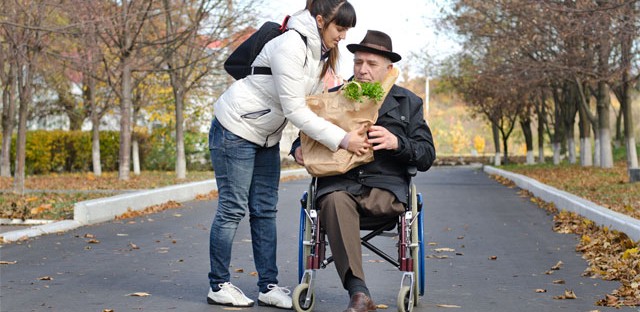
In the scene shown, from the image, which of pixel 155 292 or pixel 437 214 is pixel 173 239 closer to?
pixel 155 292

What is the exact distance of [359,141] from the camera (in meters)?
6.29

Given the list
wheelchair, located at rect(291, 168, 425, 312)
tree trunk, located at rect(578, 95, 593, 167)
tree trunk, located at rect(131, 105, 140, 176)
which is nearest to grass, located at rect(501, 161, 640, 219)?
wheelchair, located at rect(291, 168, 425, 312)

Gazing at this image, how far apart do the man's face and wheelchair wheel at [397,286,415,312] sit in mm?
1270

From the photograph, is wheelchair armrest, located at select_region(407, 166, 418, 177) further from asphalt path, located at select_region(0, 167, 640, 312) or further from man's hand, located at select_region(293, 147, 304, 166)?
asphalt path, located at select_region(0, 167, 640, 312)

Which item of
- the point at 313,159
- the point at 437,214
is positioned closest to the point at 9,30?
the point at 437,214

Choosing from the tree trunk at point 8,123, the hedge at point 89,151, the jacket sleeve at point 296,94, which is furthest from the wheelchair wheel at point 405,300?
Answer: the hedge at point 89,151

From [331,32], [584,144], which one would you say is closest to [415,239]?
[331,32]

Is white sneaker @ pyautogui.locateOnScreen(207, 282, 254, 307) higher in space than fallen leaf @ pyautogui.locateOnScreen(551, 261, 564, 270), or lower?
higher

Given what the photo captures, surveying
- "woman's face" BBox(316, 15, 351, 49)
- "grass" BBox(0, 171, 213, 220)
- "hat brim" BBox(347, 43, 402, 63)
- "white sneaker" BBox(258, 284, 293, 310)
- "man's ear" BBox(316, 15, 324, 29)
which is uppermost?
"man's ear" BBox(316, 15, 324, 29)

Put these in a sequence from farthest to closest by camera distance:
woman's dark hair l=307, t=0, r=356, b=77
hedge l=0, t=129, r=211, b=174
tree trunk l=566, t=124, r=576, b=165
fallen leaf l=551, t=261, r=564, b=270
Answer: tree trunk l=566, t=124, r=576, b=165 < hedge l=0, t=129, r=211, b=174 < fallen leaf l=551, t=261, r=564, b=270 < woman's dark hair l=307, t=0, r=356, b=77

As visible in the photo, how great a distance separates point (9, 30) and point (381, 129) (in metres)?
14.2

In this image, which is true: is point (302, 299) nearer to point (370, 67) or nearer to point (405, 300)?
point (405, 300)

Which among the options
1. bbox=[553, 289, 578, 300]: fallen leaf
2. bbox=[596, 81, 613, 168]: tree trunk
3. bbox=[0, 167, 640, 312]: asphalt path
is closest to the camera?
bbox=[0, 167, 640, 312]: asphalt path

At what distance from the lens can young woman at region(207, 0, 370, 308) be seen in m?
6.25
